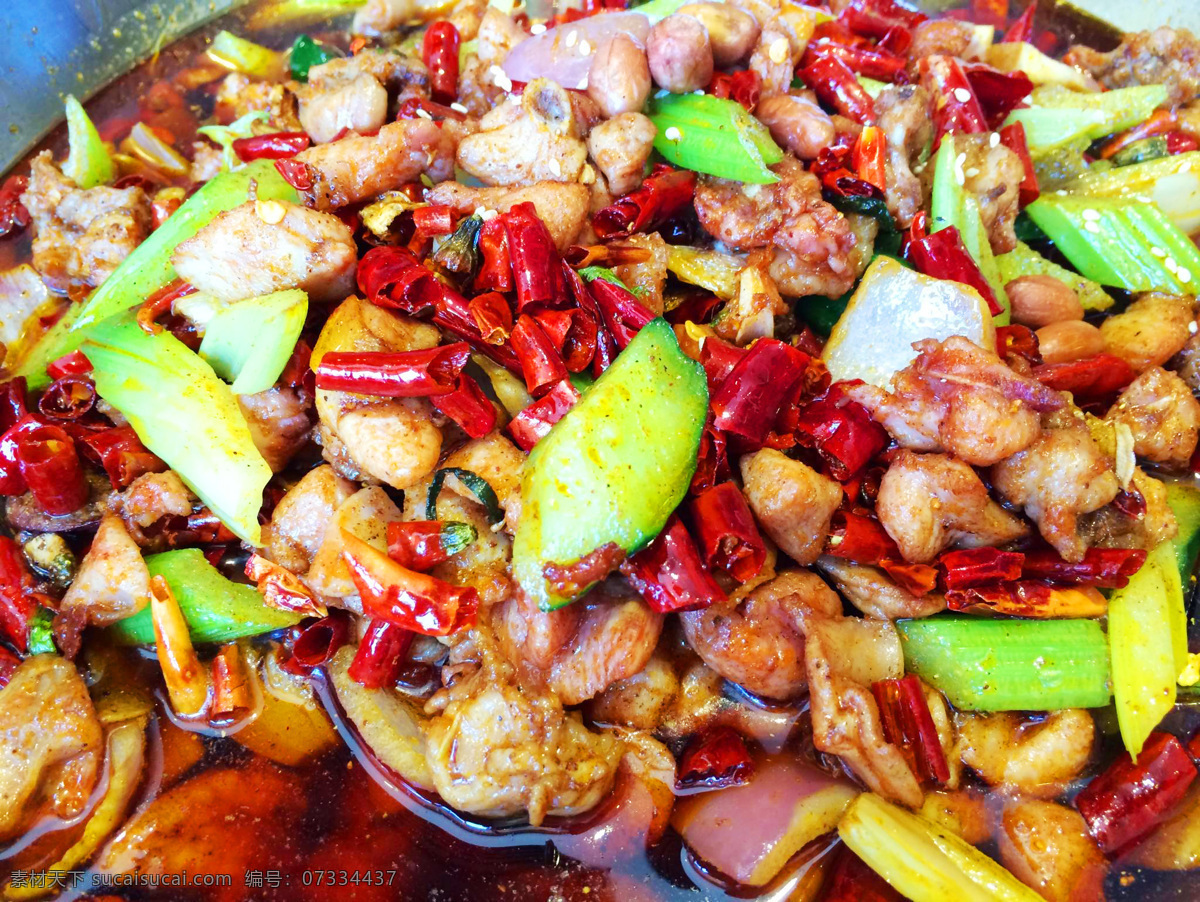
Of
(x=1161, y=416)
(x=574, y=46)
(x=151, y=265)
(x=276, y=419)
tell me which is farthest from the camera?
(x=574, y=46)

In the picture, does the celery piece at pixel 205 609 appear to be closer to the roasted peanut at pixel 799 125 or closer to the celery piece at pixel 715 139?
the celery piece at pixel 715 139

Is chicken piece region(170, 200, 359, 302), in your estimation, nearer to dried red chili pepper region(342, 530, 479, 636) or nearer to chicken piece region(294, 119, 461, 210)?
chicken piece region(294, 119, 461, 210)

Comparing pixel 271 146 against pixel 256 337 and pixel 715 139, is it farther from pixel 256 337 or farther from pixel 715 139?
pixel 715 139

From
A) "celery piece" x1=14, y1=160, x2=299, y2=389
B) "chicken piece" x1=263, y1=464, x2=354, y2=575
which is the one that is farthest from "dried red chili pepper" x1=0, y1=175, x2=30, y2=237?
"chicken piece" x1=263, y1=464, x2=354, y2=575

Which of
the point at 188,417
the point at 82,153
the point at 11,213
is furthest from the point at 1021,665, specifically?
the point at 11,213

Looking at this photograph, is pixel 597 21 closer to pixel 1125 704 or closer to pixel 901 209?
pixel 901 209

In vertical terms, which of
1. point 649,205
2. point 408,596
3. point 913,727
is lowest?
point 913,727
